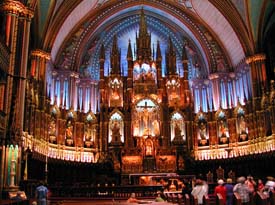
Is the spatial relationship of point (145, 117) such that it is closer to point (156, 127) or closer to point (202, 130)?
point (156, 127)

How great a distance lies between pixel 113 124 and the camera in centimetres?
3288

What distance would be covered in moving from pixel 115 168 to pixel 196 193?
20.7 m

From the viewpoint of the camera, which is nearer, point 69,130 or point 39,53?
point 39,53

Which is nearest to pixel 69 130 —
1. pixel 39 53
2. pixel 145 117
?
pixel 145 117

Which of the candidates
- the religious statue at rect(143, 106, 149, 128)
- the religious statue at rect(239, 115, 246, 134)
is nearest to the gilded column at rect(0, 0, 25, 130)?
the religious statue at rect(143, 106, 149, 128)

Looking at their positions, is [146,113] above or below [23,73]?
below

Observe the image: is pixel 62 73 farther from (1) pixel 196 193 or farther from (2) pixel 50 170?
(1) pixel 196 193

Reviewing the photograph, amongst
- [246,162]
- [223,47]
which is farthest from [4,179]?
[223,47]

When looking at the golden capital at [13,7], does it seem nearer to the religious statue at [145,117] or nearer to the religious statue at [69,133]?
the religious statue at [69,133]

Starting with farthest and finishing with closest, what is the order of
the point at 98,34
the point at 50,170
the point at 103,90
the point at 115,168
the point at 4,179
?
the point at 98,34, the point at 103,90, the point at 115,168, the point at 50,170, the point at 4,179

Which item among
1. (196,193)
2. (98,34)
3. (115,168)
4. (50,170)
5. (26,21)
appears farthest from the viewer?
(98,34)

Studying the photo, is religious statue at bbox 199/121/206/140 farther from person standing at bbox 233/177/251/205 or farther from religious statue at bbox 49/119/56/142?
person standing at bbox 233/177/251/205

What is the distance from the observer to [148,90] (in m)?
33.9

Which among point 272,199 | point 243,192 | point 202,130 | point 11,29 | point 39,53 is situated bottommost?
point 272,199
